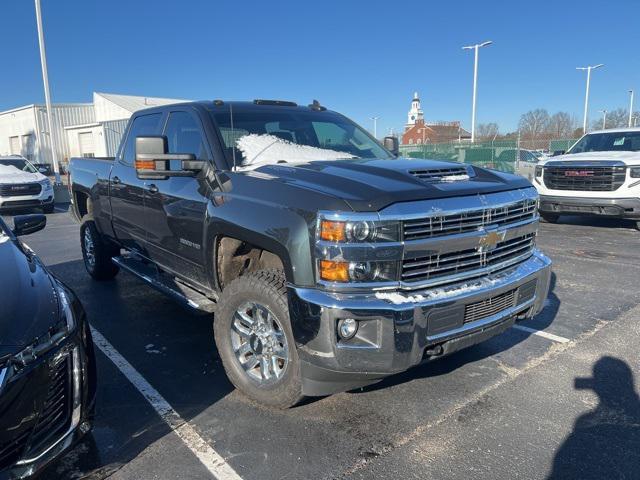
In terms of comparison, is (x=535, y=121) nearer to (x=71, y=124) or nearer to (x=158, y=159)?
(x=71, y=124)

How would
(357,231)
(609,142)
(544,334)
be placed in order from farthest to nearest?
(609,142)
(544,334)
(357,231)

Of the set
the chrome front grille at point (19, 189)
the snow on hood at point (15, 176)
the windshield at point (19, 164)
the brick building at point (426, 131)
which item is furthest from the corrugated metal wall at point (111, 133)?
the brick building at point (426, 131)

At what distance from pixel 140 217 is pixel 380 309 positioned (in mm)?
2998

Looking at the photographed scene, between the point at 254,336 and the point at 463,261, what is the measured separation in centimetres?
138

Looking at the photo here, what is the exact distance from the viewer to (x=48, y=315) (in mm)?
2441

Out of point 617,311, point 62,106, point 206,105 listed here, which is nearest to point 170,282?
point 206,105

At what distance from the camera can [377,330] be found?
2.56 meters

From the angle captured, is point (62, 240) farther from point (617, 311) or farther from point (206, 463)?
point (617, 311)

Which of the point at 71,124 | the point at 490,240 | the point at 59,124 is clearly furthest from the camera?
the point at 71,124

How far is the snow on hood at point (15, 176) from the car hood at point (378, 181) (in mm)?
13049

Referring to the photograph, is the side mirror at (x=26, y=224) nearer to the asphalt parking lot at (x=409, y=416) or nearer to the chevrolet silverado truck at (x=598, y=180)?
the asphalt parking lot at (x=409, y=416)

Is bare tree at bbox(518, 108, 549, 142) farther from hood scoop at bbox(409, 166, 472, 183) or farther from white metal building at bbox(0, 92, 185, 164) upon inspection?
hood scoop at bbox(409, 166, 472, 183)

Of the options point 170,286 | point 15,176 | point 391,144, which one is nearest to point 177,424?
point 170,286

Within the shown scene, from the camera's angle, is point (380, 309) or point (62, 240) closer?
point (380, 309)
